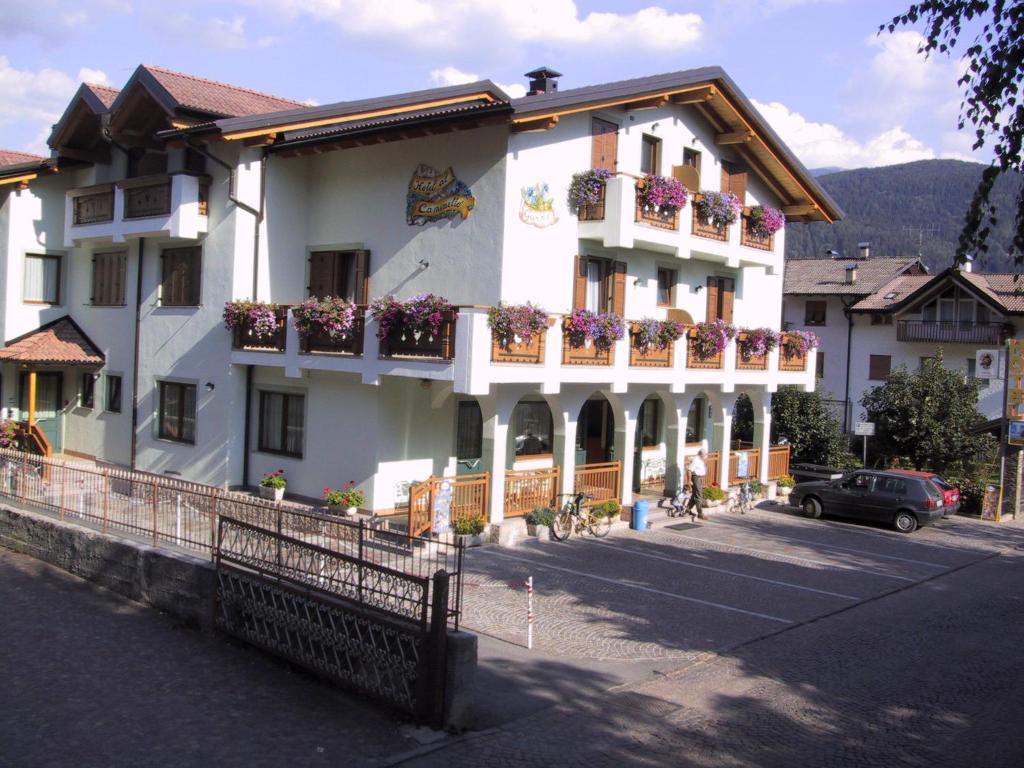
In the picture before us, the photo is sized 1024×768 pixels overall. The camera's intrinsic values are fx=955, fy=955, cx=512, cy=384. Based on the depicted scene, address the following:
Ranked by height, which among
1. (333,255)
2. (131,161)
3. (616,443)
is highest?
(131,161)

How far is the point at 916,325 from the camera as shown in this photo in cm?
4516

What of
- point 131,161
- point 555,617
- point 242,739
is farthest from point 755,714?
point 131,161

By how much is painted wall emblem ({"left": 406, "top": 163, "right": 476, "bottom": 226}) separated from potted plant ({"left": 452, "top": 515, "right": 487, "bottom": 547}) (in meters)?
6.35

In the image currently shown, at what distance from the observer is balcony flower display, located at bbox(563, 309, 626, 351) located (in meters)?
19.6

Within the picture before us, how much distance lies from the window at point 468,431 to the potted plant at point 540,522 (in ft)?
7.88

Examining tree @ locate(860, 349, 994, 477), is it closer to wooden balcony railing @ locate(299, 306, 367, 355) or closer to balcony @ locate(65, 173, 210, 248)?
wooden balcony railing @ locate(299, 306, 367, 355)

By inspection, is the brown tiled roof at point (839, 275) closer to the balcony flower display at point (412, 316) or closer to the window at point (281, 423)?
the window at point (281, 423)

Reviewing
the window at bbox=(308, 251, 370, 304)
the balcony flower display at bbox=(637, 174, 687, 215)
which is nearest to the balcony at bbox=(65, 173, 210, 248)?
the window at bbox=(308, 251, 370, 304)

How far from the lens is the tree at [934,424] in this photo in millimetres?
30797

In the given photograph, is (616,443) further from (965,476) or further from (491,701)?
(965,476)

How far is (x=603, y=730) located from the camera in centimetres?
981

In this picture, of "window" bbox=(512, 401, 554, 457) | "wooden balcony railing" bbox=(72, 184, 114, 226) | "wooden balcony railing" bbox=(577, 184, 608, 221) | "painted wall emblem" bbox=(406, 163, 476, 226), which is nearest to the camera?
"painted wall emblem" bbox=(406, 163, 476, 226)

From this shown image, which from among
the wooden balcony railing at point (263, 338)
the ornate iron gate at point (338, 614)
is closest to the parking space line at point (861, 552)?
the wooden balcony railing at point (263, 338)

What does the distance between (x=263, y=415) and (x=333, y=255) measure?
13.5ft
